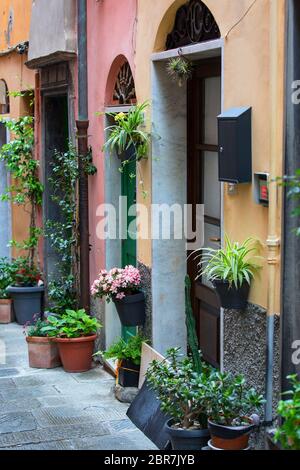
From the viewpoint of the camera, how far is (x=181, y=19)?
21.6 feet

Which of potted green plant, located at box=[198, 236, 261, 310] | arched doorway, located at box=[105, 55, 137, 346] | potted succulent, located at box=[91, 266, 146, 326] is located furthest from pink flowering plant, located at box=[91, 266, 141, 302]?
potted green plant, located at box=[198, 236, 261, 310]

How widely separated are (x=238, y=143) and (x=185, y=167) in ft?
6.20

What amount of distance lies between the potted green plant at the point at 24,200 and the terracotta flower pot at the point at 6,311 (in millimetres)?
103

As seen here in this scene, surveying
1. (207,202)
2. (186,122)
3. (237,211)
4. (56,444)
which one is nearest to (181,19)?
(186,122)

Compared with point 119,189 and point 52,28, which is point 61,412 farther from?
point 52,28

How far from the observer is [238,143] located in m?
5.13

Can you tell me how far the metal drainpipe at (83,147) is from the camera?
8.57 meters

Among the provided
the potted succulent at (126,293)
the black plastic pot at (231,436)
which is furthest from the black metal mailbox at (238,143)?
the potted succulent at (126,293)

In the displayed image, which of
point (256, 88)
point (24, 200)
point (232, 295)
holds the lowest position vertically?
point (232, 295)

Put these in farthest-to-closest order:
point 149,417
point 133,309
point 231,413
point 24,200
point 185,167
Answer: point 24,200
point 133,309
point 185,167
point 149,417
point 231,413

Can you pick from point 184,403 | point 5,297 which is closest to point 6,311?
point 5,297

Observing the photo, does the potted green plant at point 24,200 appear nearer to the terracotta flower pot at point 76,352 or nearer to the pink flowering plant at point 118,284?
the terracotta flower pot at point 76,352

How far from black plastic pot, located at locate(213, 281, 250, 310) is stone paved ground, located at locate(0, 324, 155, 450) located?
1.46m

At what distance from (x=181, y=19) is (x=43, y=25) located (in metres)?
3.59
